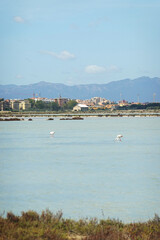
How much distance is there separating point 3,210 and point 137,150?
44.9 feet

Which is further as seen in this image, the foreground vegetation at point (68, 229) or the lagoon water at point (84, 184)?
the lagoon water at point (84, 184)

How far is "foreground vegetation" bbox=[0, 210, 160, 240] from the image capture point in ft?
22.6

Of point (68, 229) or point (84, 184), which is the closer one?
point (68, 229)

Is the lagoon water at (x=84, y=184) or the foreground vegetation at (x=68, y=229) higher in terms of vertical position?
the foreground vegetation at (x=68, y=229)

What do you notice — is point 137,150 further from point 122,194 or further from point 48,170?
point 122,194

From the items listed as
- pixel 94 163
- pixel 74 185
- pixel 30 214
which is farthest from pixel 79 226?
pixel 94 163

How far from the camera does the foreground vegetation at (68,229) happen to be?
690 centimetres

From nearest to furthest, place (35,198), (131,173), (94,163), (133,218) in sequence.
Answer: (133,218) < (35,198) < (131,173) < (94,163)

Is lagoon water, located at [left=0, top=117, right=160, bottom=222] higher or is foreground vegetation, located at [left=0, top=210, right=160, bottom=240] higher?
foreground vegetation, located at [left=0, top=210, right=160, bottom=240]

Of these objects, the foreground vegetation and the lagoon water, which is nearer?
the foreground vegetation

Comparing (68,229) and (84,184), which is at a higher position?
(68,229)

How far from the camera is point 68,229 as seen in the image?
7664mm

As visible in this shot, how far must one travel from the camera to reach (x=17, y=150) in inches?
933

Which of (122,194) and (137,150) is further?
(137,150)
